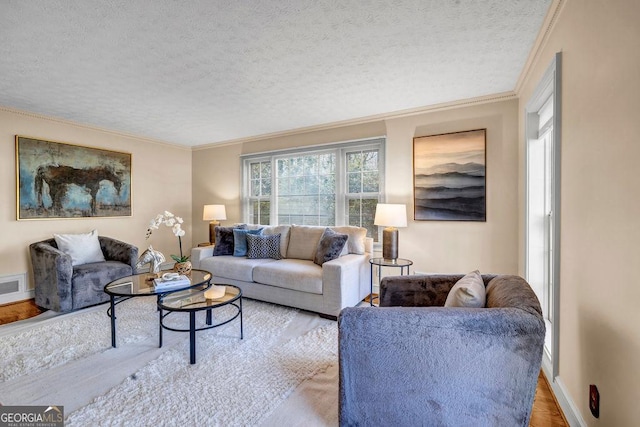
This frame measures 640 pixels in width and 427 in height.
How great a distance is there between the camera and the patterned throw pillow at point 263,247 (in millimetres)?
3807

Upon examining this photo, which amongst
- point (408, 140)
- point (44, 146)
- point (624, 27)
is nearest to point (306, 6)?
point (624, 27)

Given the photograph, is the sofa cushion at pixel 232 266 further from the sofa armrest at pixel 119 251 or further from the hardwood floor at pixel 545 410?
the hardwood floor at pixel 545 410

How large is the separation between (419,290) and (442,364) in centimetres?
76

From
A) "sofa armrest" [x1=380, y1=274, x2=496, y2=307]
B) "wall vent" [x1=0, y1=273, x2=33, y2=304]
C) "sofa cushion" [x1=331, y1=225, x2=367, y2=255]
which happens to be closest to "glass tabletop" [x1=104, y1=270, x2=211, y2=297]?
"sofa cushion" [x1=331, y1=225, x2=367, y2=255]

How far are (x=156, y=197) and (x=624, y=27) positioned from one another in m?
5.69

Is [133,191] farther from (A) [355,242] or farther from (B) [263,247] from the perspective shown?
(A) [355,242]

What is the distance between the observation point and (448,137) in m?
3.40

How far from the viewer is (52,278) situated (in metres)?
3.14

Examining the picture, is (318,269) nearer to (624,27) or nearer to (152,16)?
(152,16)

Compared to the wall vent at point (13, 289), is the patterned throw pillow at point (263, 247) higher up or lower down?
higher up

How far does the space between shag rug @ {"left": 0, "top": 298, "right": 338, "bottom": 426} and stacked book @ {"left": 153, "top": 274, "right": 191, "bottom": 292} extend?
44cm

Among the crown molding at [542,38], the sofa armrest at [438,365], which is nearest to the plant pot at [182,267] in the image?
the sofa armrest at [438,365]

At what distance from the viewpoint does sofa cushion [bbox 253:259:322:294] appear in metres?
3.04

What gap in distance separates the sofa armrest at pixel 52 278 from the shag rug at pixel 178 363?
0.21 metres
